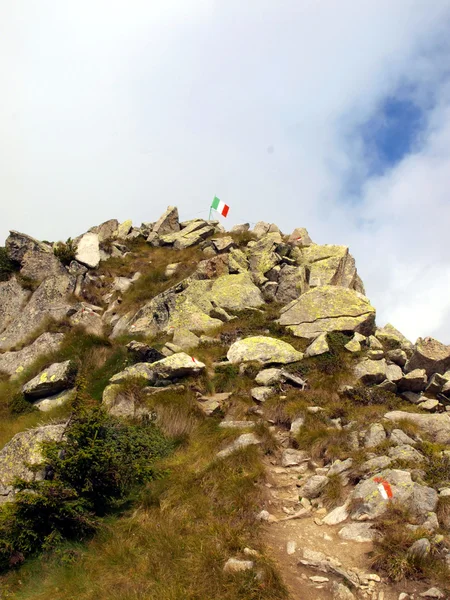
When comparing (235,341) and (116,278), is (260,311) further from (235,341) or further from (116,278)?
(116,278)

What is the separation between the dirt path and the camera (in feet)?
18.1

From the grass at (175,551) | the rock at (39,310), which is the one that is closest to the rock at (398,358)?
the grass at (175,551)

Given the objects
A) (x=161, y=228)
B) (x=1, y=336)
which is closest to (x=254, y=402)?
(x=1, y=336)

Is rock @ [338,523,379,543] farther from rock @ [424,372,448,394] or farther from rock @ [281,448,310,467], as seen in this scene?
rock @ [424,372,448,394]

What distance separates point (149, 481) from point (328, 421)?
464 centimetres

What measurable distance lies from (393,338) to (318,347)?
5.11 metres

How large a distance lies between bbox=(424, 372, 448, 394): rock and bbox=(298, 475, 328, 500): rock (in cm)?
613

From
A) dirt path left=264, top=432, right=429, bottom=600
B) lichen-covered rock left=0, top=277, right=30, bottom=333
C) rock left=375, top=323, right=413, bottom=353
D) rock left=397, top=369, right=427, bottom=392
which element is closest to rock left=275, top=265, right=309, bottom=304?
rock left=375, top=323, right=413, bottom=353

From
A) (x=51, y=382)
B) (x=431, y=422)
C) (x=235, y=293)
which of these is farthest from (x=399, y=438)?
(x=235, y=293)

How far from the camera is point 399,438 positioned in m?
9.16

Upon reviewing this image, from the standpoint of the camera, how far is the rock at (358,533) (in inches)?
254

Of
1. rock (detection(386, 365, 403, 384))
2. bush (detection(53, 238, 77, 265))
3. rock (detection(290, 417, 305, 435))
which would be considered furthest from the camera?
bush (detection(53, 238, 77, 265))

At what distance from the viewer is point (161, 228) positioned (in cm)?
3356

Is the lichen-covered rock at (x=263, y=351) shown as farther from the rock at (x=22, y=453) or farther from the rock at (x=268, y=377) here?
the rock at (x=22, y=453)
